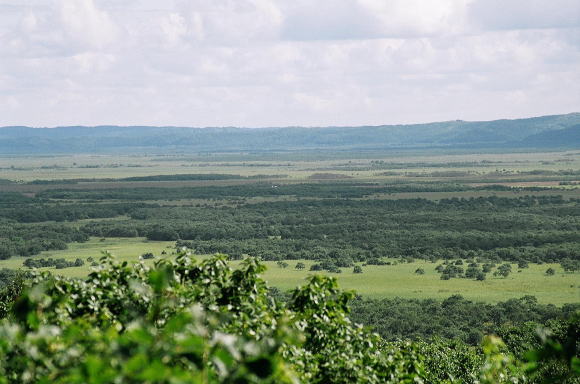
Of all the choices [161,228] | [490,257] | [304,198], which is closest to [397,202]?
[304,198]

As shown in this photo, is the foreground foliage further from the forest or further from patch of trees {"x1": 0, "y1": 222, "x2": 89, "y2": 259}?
patch of trees {"x1": 0, "y1": 222, "x2": 89, "y2": 259}

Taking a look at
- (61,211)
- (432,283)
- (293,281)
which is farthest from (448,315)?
(61,211)

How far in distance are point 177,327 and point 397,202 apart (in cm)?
14497

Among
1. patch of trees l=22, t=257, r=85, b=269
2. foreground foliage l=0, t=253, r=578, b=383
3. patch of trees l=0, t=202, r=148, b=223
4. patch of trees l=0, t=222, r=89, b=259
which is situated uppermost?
foreground foliage l=0, t=253, r=578, b=383

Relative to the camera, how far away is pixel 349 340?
43.7 ft

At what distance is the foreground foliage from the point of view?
5.14 m

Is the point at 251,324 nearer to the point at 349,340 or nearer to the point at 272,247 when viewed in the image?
the point at 349,340

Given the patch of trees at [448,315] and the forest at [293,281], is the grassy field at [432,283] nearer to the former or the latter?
the forest at [293,281]

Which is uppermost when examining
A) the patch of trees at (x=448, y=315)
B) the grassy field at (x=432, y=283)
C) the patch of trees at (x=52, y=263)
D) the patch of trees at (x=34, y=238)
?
the patch of trees at (x=448, y=315)

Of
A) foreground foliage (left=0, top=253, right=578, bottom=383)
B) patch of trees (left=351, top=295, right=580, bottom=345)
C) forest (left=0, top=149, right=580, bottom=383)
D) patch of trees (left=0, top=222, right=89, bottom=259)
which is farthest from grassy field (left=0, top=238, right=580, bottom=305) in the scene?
foreground foliage (left=0, top=253, right=578, bottom=383)

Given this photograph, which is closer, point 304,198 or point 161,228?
point 161,228

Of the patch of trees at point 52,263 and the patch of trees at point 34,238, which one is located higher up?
the patch of trees at point 52,263

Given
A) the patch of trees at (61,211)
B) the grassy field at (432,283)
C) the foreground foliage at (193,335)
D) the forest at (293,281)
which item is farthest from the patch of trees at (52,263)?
the foreground foliage at (193,335)

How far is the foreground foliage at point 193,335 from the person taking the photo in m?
5.14
